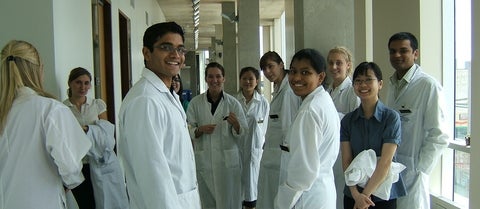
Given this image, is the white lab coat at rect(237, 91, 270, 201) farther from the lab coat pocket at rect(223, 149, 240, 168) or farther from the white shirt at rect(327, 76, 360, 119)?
the white shirt at rect(327, 76, 360, 119)

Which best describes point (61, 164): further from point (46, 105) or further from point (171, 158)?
point (171, 158)

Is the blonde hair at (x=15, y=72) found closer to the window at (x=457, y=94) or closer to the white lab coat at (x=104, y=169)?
the white lab coat at (x=104, y=169)

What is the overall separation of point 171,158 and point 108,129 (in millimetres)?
1369

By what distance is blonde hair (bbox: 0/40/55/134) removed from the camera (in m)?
1.87

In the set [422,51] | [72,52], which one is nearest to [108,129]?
[72,52]

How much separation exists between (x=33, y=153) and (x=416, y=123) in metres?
→ 2.18

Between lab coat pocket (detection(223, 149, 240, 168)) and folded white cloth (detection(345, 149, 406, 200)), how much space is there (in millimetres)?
1524

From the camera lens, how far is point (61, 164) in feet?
6.16

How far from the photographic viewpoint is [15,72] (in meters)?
1.90

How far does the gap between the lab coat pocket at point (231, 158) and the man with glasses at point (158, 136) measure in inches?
71.6

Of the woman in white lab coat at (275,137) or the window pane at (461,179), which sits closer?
the woman in white lab coat at (275,137)

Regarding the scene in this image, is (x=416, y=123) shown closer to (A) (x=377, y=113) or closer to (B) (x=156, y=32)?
(A) (x=377, y=113)

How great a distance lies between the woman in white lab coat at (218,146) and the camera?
3562 mm

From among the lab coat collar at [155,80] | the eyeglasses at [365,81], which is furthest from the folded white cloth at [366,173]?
the lab coat collar at [155,80]
